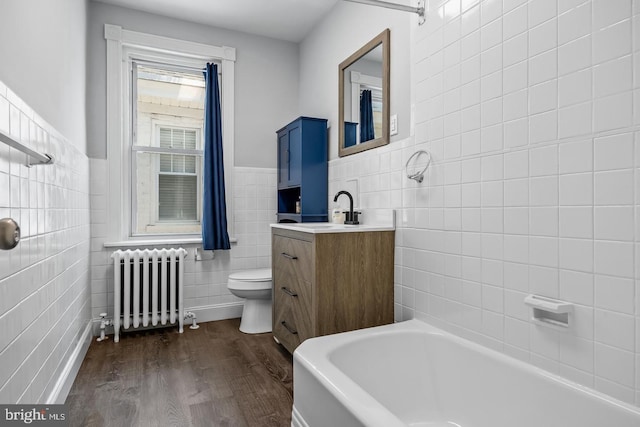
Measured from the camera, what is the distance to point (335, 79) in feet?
9.77

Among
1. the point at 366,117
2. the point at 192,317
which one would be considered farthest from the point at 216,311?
the point at 366,117

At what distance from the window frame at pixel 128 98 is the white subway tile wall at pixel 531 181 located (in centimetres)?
198

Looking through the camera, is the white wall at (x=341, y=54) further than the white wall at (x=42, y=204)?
Yes

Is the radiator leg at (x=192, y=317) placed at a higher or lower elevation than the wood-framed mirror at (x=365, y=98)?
lower

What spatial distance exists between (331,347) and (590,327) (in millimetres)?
955

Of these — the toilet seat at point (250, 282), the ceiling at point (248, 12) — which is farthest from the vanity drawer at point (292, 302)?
the ceiling at point (248, 12)

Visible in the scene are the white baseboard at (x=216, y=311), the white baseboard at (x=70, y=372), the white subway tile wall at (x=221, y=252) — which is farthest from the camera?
the white baseboard at (x=216, y=311)

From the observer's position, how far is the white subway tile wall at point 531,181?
44.4 inches

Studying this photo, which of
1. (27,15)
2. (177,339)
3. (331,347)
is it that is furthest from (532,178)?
(177,339)

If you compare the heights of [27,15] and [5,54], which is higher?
[27,15]

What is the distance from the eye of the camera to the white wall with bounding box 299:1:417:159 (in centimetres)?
219

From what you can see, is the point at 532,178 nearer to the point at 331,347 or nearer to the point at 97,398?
the point at 331,347

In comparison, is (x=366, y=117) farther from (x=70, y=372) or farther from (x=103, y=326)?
(x=103, y=326)

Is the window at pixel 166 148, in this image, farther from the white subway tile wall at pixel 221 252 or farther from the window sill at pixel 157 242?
the white subway tile wall at pixel 221 252
